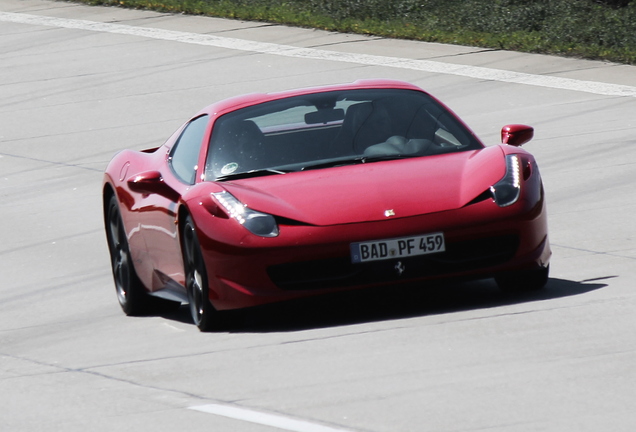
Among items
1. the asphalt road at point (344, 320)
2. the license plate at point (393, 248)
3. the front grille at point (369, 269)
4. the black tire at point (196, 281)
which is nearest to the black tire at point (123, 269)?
the asphalt road at point (344, 320)

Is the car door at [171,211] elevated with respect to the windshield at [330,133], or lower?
lower

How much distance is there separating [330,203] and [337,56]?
11.8m

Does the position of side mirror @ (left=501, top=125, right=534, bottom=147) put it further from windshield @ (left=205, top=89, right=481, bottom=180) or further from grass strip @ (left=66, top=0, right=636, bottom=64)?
grass strip @ (left=66, top=0, right=636, bottom=64)

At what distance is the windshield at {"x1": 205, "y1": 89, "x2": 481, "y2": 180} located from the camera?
318 inches

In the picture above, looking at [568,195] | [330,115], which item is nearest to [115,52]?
[568,195]

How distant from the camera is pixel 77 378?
6.88m

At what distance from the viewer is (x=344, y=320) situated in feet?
24.9

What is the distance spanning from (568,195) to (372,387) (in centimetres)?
555

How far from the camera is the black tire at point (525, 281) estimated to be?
780 cm

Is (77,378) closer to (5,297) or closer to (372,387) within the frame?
(372,387)

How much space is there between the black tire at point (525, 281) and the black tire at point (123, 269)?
2245mm

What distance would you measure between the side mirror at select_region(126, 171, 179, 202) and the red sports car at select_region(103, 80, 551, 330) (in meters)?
0.01

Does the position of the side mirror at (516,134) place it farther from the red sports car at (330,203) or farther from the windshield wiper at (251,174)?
the windshield wiper at (251,174)

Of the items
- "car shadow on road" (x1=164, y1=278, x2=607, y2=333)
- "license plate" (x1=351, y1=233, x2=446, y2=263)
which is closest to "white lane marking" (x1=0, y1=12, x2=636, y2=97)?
"car shadow on road" (x1=164, y1=278, x2=607, y2=333)
